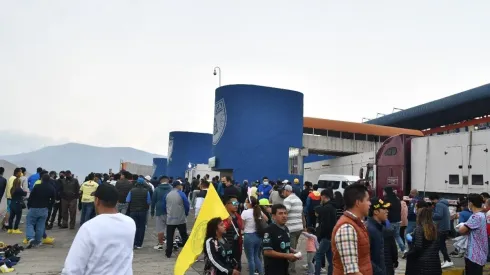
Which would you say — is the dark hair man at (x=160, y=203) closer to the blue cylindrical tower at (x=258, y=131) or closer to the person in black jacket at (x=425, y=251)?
the person in black jacket at (x=425, y=251)

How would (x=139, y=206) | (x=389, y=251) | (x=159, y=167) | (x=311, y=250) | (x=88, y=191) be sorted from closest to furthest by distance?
(x=389, y=251), (x=311, y=250), (x=139, y=206), (x=88, y=191), (x=159, y=167)

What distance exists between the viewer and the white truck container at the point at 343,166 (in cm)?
2777

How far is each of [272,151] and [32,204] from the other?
984 inches

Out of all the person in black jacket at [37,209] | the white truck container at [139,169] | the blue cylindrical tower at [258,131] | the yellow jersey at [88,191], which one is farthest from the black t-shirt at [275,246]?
the white truck container at [139,169]

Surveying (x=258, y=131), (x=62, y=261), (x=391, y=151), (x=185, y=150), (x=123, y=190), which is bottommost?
(x=62, y=261)

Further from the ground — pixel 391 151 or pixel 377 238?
pixel 391 151

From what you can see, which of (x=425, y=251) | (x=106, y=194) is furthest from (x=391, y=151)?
(x=106, y=194)

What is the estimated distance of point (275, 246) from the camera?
540cm

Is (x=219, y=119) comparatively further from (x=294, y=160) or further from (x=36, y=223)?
(x=36, y=223)

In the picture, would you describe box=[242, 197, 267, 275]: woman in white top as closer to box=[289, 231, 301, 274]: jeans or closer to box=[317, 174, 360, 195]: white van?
box=[289, 231, 301, 274]: jeans

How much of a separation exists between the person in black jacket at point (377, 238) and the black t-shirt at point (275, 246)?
1229 millimetres

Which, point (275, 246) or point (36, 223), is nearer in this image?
point (275, 246)

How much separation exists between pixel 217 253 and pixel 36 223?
24.4ft

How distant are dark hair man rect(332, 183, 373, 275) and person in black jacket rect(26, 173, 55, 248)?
28.9ft
